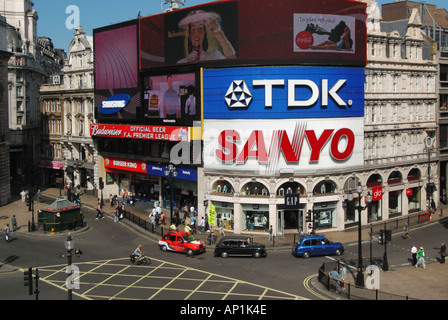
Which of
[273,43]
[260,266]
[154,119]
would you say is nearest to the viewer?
[260,266]

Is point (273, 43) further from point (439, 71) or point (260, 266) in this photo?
point (439, 71)

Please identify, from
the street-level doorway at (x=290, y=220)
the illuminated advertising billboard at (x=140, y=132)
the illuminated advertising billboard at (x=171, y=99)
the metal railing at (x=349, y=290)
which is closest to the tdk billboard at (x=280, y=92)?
the illuminated advertising billboard at (x=171, y=99)

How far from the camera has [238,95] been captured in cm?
5228

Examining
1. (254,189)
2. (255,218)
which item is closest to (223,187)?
(254,189)

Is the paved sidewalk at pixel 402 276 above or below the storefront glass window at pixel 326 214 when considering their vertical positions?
below

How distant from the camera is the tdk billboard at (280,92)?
51.0 m

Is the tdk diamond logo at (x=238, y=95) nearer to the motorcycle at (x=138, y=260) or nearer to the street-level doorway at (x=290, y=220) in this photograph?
the street-level doorway at (x=290, y=220)

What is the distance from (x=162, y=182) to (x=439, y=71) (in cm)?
3855

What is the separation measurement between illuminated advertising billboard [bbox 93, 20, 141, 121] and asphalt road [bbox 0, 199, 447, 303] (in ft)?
64.7

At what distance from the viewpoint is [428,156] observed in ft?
207

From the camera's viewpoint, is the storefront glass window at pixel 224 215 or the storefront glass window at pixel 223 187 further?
the storefront glass window at pixel 223 187

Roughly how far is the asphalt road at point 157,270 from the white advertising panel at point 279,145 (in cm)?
959

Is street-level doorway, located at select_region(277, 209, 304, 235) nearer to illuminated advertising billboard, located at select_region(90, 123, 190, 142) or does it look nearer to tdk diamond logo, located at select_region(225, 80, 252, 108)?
tdk diamond logo, located at select_region(225, 80, 252, 108)
